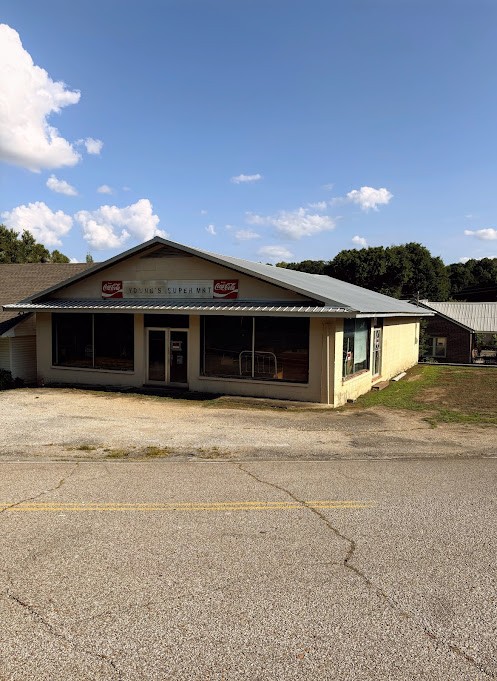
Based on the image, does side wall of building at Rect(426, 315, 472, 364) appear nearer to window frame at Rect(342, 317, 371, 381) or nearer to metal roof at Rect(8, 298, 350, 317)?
window frame at Rect(342, 317, 371, 381)

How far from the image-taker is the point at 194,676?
349 centimetres

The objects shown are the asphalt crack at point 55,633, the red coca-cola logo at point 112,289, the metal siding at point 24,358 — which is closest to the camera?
the asphalt crack at point 55,633

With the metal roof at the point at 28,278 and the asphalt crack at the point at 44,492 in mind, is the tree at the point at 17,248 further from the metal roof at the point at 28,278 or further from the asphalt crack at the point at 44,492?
the asphalt crack at the point at 44,492

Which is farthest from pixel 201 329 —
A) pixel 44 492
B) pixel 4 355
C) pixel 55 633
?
pixel 55 633

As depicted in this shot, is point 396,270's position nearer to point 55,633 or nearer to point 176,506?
point 176,506

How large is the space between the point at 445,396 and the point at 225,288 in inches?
342

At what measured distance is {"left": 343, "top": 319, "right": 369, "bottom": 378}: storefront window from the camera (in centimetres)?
1703

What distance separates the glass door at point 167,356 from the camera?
18109 millimetres

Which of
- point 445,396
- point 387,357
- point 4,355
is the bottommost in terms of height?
point 445,396

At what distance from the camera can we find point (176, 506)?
6.80 metres

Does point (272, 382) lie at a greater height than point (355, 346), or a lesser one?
lesser

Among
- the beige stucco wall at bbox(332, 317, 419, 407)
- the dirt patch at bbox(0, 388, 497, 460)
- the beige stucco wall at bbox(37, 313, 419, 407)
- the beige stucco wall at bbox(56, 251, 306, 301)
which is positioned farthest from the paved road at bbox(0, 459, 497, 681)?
the beige stucco wall at bbox(56, 251, 306, 301)

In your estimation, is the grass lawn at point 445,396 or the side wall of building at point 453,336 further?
the side wall of building at point 453,336

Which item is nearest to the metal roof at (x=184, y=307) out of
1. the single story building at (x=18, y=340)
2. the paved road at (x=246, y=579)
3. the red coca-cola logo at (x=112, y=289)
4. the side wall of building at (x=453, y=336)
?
the red coca-cola logo at (x=112, y=289)
